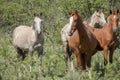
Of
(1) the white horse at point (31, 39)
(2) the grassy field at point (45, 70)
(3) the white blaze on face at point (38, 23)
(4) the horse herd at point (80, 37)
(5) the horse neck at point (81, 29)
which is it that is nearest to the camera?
(2) the grassy field at point (45, 70)

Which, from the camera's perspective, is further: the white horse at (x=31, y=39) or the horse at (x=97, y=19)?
the horse at (x=97, y=19)

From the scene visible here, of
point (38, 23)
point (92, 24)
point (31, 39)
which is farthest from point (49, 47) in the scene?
point (38, 23)

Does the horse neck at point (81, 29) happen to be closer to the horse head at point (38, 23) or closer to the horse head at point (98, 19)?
the horse head at point (38, 23)

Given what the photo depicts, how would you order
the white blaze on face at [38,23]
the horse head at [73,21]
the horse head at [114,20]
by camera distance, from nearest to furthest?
the horse head at [73,21] → the horse head at [114,20] → the white blaze on face at [38,23]

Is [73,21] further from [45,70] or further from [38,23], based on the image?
[45,70]

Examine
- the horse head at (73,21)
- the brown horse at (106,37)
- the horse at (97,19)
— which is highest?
the horse head at (73,21)

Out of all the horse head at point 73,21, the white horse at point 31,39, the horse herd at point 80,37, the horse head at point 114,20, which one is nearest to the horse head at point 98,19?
the horse herd at point 80,37

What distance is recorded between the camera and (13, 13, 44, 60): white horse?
991 centimetres

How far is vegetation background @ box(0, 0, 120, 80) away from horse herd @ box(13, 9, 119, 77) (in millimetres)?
385

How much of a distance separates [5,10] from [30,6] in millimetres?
2510

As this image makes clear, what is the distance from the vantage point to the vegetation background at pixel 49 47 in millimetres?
8484

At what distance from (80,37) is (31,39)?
1.97 meters

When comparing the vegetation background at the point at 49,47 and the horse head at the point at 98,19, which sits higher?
the horse head at the point at 98,19

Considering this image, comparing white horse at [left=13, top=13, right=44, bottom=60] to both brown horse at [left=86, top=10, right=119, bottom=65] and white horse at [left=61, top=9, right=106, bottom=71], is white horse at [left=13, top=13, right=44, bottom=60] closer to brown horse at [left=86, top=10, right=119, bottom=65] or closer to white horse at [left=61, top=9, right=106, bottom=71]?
white horse at [left=61, top=9, right=106, bottom=71]
